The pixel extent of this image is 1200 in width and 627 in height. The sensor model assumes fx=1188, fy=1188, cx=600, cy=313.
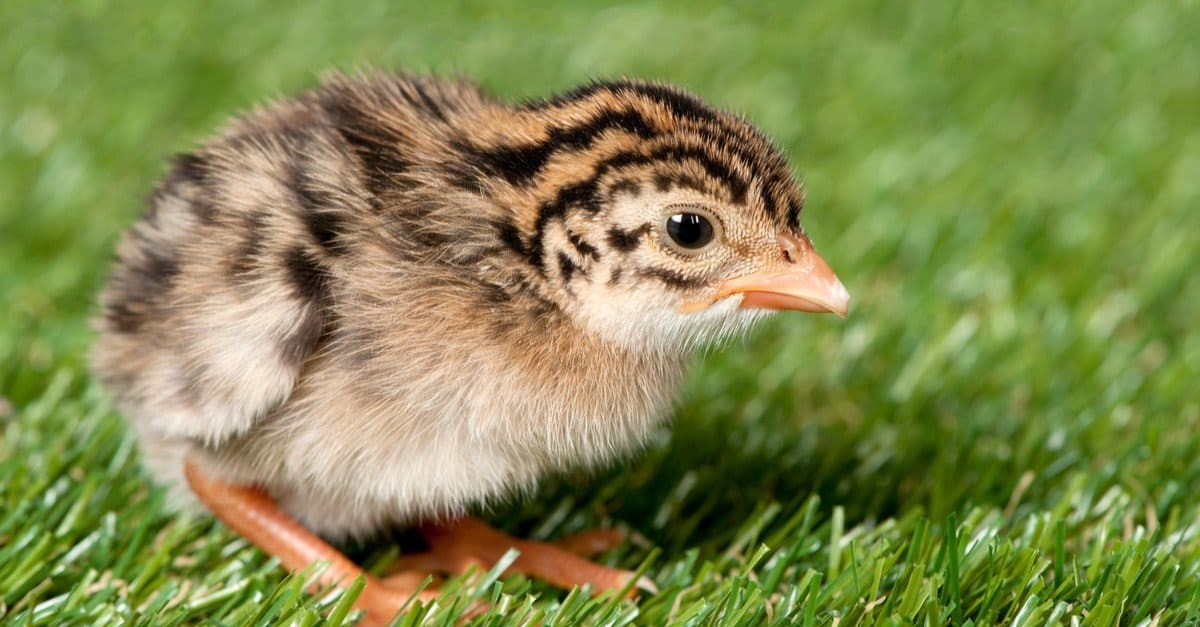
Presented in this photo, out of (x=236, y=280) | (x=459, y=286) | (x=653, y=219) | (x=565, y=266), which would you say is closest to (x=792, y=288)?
(x=653, y=219)

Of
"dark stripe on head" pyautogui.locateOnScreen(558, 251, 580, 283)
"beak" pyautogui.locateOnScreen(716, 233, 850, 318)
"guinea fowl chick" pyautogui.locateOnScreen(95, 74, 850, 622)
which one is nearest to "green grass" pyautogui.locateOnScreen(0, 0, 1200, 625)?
"guinea fowl chick" pyautogui.locateOnScreen(95, 74, 850, 622)

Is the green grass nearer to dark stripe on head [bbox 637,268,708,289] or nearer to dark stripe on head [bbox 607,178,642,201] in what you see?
dark stripe on head [bbox 637,268,708,289]

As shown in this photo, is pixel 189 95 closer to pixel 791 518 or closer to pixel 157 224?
pixel 157 224

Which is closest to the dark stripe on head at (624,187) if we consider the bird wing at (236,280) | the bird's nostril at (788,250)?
the bird's nostril at (788,250)

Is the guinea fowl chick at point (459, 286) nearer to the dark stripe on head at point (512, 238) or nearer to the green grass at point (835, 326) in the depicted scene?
the dark stripe on head at point (512, 238)

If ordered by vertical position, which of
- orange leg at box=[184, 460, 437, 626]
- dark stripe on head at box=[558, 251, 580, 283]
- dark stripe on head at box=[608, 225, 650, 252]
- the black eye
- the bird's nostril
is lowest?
orange leg at box=[184, 460, 437, 626]

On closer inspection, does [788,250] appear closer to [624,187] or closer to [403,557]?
[624,187]
